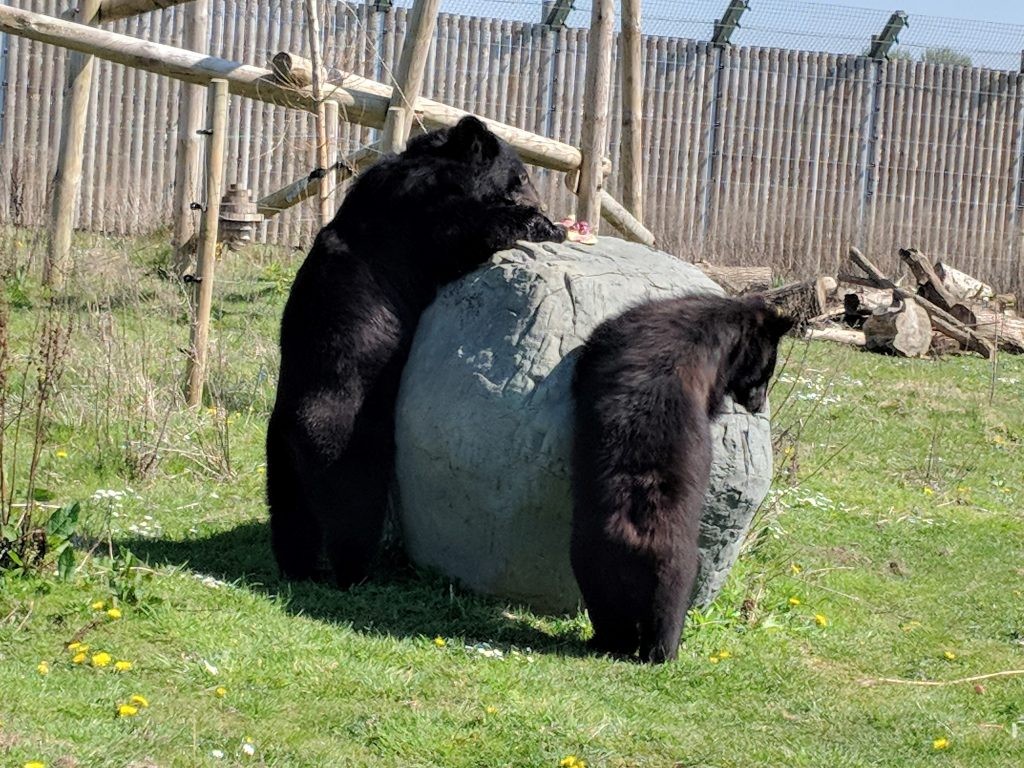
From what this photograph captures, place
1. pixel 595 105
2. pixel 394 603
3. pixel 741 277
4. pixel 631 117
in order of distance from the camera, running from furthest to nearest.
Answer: pixel 741 277
pixel 631 117
pixel 595 105
pixel 394 603

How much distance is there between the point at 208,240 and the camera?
1057 cm

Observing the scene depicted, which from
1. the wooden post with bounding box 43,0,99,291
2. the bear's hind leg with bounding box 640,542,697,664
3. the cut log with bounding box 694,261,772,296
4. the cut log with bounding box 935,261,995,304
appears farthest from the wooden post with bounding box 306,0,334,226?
the cut log with bounding box 935,261,995,304

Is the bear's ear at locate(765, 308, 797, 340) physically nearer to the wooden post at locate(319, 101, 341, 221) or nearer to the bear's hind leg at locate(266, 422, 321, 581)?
the bear's hind leg at locate(266, 422, 321, 581)

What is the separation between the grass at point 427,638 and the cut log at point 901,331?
504 cm

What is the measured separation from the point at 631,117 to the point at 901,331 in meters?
4.87

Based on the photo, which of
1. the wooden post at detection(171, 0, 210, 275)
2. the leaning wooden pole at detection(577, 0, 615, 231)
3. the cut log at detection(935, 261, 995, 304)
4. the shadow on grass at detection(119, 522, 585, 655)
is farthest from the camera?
the cut log at detection(935, 261, 995, 304)

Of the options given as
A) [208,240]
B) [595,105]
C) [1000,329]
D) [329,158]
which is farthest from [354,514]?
[1000,329]

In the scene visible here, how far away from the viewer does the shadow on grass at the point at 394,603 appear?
679 cm

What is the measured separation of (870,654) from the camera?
24.3ft

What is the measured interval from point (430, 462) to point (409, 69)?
181 inches

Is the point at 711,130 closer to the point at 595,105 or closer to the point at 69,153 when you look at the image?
the point at 595,105

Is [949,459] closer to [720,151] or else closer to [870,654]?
[870,654]

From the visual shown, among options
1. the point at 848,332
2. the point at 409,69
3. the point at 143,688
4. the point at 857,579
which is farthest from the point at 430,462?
the point at 848,332

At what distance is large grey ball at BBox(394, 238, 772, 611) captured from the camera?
22.7 ft
